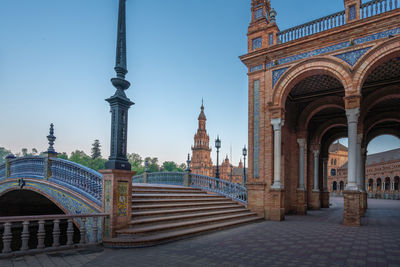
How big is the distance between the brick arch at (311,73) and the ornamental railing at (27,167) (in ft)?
34.0

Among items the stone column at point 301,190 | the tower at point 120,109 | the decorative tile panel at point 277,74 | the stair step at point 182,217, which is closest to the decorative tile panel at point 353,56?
the decorative tile panel at point 277,74

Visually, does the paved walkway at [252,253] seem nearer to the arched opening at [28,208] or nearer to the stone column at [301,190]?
the stone column at [301,190]

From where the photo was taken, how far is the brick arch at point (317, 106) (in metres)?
14.5

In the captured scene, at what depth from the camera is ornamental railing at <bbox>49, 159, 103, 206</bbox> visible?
7462 millimetres

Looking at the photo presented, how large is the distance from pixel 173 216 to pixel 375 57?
9599 millimetres

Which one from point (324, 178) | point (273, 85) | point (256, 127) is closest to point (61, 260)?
point (256, 127)

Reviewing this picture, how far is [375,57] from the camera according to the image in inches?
394

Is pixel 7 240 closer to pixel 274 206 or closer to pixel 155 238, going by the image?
pixel 155 238

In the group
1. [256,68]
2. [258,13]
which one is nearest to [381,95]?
[256,68]

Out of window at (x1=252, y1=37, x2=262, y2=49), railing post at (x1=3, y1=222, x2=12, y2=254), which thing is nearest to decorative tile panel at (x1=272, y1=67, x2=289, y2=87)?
window at (x1=252, y1=37, x2=262, y2=49)

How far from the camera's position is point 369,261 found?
5.17 meters

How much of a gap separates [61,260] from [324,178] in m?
18.5

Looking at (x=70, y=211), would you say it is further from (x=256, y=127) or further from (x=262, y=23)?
(x=262, y=23)

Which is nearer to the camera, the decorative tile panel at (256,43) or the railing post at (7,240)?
the railing post at (7,240)
